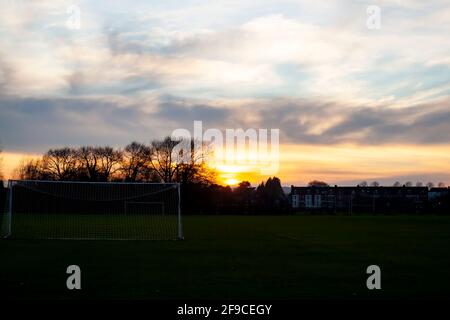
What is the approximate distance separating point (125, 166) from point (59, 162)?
484 inches

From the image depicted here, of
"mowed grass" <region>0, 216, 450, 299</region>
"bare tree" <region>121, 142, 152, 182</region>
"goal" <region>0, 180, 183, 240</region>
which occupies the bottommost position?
"mowed grass" <region>0, 216, 450, 299</region>

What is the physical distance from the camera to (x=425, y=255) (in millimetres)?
20656

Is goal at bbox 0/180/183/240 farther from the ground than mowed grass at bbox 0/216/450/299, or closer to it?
farther from the ground

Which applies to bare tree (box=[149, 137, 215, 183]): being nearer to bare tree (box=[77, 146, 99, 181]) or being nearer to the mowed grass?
bare tree (box=[77, 146, 99, 181])

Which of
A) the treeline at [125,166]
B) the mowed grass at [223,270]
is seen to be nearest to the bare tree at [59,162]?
the treeline at [125,166]

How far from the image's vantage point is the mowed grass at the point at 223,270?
39.7 ft

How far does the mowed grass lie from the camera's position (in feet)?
39.7

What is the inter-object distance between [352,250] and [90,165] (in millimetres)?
79796

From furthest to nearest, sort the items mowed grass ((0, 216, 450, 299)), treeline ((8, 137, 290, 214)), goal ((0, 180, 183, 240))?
1. treeline ((8, 137, 290, 214))
2. goal ((0, 180, 183, 240))
3. mowed grass ((0, 216, 450, 299))

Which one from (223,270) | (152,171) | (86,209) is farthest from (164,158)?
(223,270)

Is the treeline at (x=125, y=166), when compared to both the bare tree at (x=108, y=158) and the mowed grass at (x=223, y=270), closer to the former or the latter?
the bare tree at (x=108, y=158)

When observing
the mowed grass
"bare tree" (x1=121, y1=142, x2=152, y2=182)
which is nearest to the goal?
the mowed grass

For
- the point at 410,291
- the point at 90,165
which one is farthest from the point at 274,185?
the point at 410,291
